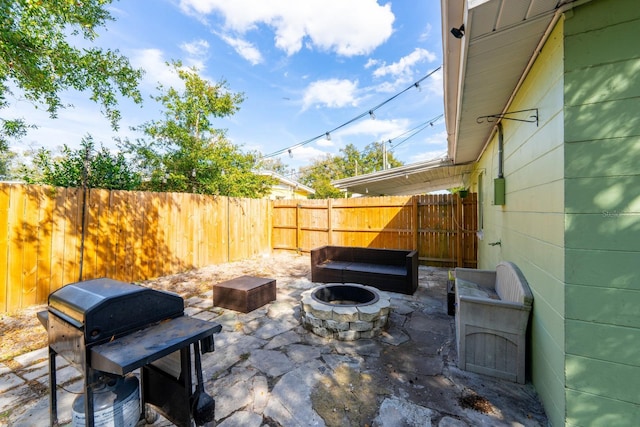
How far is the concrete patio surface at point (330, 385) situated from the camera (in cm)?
183

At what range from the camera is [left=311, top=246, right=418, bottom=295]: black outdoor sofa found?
180 inches

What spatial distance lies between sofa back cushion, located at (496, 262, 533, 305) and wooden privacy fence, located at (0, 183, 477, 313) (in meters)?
3.49

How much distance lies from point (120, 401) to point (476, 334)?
268 cm

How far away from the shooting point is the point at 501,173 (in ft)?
11.2

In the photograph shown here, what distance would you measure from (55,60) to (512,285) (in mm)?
8354

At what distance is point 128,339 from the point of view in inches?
47.8

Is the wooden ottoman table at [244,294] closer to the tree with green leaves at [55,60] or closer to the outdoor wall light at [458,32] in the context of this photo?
the outdoor wall light at [458,32]

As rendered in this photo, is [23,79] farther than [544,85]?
Yes

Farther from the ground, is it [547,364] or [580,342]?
[580,342]

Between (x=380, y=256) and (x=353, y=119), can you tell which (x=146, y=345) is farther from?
(x=353, y=119)

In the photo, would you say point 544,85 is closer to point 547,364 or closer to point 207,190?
point 547,364

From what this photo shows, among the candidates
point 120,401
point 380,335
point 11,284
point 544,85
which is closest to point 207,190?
point 11,284

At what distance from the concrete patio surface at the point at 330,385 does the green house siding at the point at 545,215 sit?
0.39 m

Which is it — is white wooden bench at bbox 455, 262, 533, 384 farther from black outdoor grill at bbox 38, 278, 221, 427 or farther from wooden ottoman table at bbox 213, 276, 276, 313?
wooden ottoman table at bbox 213, 276, 276, 313
